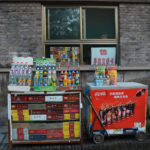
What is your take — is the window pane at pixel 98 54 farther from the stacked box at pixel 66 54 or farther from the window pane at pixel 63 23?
the window pane at pixel 63 23

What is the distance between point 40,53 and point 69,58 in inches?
38.6

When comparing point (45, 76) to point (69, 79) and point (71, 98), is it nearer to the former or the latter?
point (69, 79)

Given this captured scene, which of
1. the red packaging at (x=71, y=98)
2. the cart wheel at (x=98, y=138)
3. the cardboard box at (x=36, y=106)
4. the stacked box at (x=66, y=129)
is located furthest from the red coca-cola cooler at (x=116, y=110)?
the cardboard box at (x=36, y=106)

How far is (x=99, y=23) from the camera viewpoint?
6.18 metres

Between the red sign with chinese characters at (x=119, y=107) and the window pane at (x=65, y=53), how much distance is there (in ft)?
7.68

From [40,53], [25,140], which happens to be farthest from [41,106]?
[40,53]

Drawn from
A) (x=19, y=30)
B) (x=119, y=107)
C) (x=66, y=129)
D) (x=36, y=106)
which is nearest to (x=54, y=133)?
(x=66, y=129)

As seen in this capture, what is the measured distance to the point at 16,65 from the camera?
13.5 ft

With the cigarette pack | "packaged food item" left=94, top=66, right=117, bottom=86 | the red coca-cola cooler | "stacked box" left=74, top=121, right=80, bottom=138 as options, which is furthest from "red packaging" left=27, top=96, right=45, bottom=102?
"packaged food item" left=94, top=66, right=117, bottom=86

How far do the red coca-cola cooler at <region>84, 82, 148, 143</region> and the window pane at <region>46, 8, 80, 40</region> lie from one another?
2.66m

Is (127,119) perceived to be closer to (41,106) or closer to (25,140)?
(41,106)

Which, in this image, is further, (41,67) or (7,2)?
(7,2)

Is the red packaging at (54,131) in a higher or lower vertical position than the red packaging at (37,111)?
lower

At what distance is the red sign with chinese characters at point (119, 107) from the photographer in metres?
4.06
